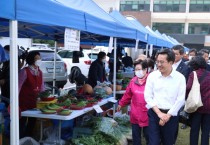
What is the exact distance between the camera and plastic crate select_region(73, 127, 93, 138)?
5.33 metres

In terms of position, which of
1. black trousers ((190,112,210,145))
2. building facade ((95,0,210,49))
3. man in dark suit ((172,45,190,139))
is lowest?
black trousers ((190,112,210,145))

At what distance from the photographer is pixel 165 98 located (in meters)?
3.97

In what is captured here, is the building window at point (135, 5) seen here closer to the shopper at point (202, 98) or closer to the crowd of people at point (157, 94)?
the crowd of people at point (157, 94)

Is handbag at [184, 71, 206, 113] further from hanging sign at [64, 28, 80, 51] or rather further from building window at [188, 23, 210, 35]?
building window at [188, 23, 210, 35]

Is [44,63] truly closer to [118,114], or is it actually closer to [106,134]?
[118,114]

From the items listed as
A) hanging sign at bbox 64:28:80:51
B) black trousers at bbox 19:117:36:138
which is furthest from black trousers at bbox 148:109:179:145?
black trousers at bbox 19:117:36:138

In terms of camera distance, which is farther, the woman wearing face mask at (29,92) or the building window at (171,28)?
the building window at (171,28)

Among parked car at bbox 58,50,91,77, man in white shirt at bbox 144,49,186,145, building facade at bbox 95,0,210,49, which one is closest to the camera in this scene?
man in white shirt at bbox 144,49,186,145

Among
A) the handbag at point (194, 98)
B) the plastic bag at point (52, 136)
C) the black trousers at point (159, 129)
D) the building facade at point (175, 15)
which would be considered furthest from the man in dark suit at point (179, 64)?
the building facade at point (175, 15)

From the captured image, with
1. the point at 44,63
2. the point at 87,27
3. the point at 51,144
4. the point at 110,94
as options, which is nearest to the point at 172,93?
the point at 87,27

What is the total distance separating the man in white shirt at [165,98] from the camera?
395 cm

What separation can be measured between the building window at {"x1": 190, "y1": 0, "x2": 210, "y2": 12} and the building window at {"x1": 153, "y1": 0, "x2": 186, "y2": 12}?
122 cm

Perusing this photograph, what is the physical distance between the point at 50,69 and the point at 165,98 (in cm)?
864

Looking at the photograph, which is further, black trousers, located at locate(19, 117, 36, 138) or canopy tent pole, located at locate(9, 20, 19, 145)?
black trousers, located at locate(19, 117, 36, 138)
